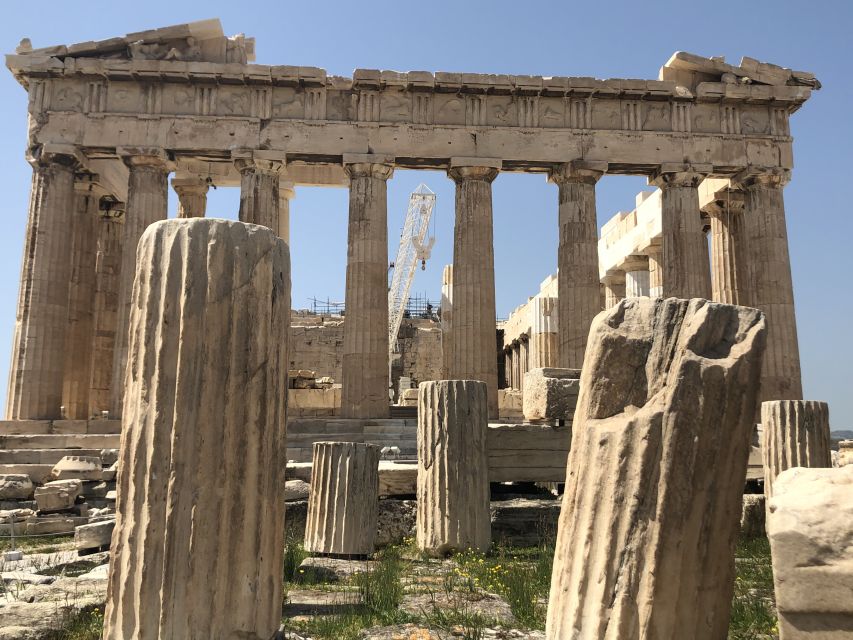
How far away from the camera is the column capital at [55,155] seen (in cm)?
1848

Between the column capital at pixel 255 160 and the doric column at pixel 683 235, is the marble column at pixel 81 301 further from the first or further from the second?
the doric column at pixel 683 235

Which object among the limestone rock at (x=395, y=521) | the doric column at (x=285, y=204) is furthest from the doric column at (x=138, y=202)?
the limestone rock at (x=395, y=521)

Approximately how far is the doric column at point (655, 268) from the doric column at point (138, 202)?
13401 millimetres

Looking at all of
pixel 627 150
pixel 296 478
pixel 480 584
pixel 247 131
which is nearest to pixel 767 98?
pixel 627 150

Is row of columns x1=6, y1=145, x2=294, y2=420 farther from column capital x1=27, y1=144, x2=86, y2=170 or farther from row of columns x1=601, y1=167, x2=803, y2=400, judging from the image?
row of columns x1=601, y1=167, x2=803, y2=400

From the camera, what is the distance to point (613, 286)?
87.4 feet

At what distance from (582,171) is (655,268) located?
15.7ft

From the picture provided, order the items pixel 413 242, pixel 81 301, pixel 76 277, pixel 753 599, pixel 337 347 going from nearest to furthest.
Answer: pixel 753 599, pixel 76 277, pixel 81 301, pixel 337 347, pixel 413 242

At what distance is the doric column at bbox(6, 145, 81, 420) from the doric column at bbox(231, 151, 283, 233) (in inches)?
158

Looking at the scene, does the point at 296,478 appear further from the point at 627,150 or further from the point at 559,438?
the point at 627,150

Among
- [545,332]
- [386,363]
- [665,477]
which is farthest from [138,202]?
[665,477]

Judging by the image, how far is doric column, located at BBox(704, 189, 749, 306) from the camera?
819 inches

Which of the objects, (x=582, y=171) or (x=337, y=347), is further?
(x=337, y=347)

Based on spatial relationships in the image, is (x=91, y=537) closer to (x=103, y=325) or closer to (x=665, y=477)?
(x=665, y=477)
